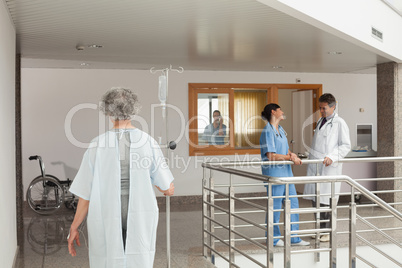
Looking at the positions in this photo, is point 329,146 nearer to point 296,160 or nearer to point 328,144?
point 328,144

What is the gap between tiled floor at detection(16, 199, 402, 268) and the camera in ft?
15.8

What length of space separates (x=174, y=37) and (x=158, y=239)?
7.51 feet

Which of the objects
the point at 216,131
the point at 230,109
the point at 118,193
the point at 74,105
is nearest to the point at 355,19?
the point at 118,193

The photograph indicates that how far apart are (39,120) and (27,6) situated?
170 inches

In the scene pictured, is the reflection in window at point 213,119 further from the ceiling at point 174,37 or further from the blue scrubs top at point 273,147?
the blue scrubs top at point 273,147

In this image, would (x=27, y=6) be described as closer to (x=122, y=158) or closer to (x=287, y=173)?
(x=122, y=158)

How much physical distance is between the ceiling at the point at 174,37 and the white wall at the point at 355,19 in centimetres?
28

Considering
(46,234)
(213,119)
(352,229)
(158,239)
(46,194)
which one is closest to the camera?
(352,229)

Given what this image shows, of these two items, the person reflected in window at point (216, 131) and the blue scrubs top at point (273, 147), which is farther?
the person reflected in window at point (216, 131)

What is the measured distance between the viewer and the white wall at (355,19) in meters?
4.45

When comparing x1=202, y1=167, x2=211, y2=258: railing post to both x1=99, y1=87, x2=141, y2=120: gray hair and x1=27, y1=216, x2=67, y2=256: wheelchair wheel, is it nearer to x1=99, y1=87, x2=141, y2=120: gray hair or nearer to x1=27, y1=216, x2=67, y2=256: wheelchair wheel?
x1=27, y1=216, x2=67, y2=256: wheelchair wheel

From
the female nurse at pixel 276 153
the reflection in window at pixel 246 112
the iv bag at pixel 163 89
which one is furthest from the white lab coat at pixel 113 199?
the reflection in window at pixel 246 112

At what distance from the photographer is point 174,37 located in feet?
19.6

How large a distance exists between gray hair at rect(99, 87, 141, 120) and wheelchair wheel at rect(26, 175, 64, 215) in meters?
4.96
